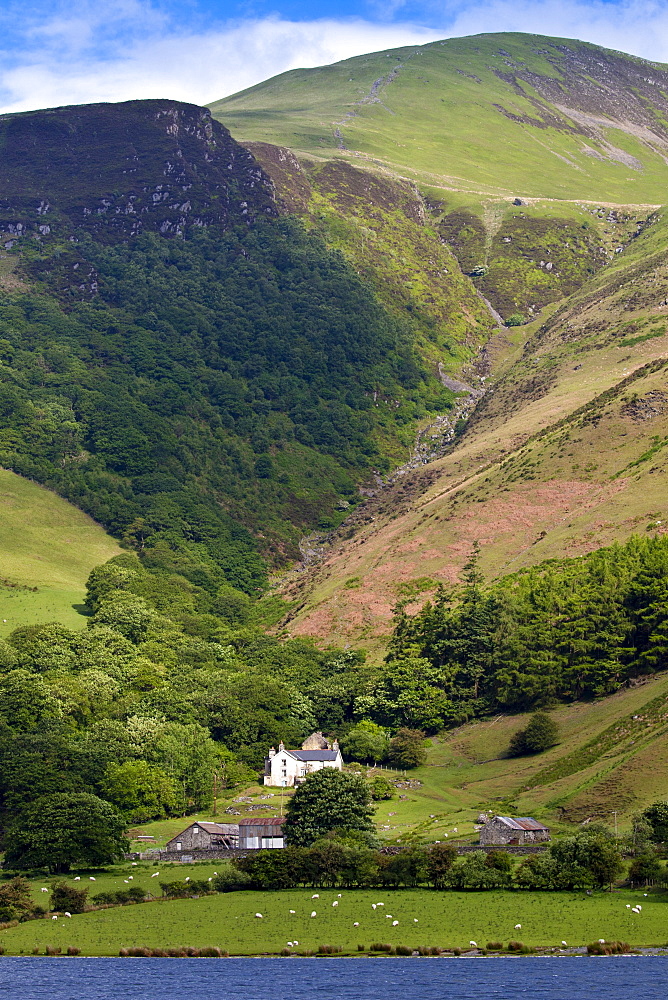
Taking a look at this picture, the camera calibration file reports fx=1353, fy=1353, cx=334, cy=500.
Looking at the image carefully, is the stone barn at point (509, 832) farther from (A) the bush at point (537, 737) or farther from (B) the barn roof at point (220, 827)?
(A) the bush at point (537, 737)

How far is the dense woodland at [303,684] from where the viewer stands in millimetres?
134375

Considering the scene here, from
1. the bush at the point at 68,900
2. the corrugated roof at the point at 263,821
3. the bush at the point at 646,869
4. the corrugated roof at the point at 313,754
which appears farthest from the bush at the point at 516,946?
the corrugated roof at the point at 313,754

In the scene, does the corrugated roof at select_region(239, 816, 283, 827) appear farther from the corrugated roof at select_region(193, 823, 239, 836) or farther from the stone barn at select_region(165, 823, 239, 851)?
the stone barn at select_region(165, 823, 239, 851)

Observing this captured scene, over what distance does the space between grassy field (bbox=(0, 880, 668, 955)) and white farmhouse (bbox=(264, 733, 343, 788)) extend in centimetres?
4475

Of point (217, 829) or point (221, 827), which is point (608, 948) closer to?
point (217, 829)


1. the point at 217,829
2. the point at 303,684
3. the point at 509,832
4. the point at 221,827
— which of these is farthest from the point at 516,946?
the point at 303,684

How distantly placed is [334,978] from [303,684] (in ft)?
302

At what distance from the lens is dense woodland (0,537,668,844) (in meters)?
134

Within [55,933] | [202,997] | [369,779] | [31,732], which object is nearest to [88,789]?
[31,732]

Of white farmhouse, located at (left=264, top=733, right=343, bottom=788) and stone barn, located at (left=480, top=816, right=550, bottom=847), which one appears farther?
white farmhouse, located at (left=264, top=733, right=343, bottom=788)

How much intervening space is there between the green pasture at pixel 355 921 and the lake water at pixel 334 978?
6.16 feet

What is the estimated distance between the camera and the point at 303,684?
173m

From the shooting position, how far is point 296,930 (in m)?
89.1

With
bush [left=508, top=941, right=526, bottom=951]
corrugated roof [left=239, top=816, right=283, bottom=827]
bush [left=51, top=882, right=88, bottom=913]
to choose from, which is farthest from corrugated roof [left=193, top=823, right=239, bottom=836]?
bush [left=508, top=941, right=526, bottom=951]
